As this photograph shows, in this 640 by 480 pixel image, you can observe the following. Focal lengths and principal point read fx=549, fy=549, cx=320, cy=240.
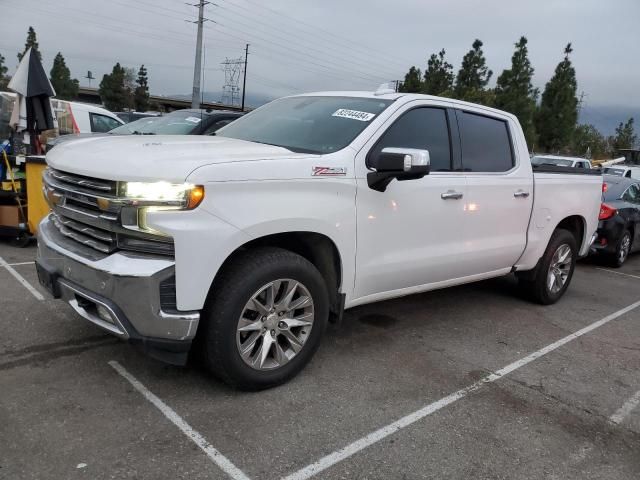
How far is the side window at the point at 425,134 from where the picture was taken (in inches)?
157

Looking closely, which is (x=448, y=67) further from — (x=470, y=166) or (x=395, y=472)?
(x=395, y=472)

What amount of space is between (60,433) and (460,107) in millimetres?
3808

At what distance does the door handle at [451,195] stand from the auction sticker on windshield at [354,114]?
2.78 ft

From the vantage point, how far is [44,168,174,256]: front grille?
114 inches

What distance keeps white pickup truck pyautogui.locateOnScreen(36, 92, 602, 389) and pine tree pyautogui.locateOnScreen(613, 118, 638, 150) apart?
6250 cm

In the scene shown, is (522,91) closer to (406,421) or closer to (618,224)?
(618,224)

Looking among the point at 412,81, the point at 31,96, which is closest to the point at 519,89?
the point at 412,81

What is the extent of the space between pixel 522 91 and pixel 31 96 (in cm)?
3136

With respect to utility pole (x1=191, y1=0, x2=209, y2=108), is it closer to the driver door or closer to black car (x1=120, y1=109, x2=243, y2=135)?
black car (x1=120, y1=109, x2=243, y2=135)

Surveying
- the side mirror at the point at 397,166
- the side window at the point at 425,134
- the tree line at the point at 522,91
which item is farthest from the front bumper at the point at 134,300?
the tree line at the point at 522,91

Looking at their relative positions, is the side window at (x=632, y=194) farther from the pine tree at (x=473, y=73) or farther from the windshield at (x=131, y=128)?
the pine tree at (x=473, y=73)

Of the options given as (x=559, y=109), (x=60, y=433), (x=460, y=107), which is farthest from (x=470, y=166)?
(x=559, y=109)

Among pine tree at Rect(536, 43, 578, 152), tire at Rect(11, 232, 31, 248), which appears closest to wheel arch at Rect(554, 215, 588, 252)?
tire at Rect(11, 232, 31, 248)

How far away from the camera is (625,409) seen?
3695 mm
